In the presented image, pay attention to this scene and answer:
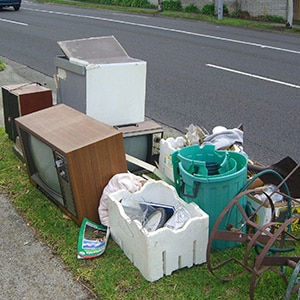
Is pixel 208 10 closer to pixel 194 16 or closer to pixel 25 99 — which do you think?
pixel 194 16

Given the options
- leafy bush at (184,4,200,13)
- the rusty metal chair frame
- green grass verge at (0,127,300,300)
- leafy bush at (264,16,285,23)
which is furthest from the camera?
leafy bush at (184,4,200,13)

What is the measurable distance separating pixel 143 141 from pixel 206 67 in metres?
5.51

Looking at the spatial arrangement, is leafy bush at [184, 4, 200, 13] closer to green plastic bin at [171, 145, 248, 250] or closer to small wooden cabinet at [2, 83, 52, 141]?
small wooden cabinet at [2, 83, 52, 141]

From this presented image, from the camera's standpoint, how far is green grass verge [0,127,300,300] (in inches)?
113

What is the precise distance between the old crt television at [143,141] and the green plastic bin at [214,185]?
Answer: 0.89 m

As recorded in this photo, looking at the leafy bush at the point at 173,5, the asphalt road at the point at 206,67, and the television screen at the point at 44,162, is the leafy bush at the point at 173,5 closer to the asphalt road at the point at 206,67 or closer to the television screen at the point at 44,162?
the asphalt road at the point at 206,67

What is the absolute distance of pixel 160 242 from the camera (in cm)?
289

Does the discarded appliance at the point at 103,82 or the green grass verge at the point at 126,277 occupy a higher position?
the discarded appliance at the point at 103,82

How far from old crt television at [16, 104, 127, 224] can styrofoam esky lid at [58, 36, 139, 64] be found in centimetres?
70

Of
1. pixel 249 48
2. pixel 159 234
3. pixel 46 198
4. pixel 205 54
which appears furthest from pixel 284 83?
pixel 159 234

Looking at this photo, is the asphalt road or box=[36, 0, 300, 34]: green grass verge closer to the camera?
the asphalt road

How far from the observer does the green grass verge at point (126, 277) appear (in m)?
2.87

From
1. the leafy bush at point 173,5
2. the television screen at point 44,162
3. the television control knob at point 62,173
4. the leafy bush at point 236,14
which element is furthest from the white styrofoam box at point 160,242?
the leafy bush at point 173,5

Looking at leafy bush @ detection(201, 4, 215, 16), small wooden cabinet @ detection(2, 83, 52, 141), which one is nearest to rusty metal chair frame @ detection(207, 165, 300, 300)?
small wooden cabinet @ detection(2, 83, 52, 141)
